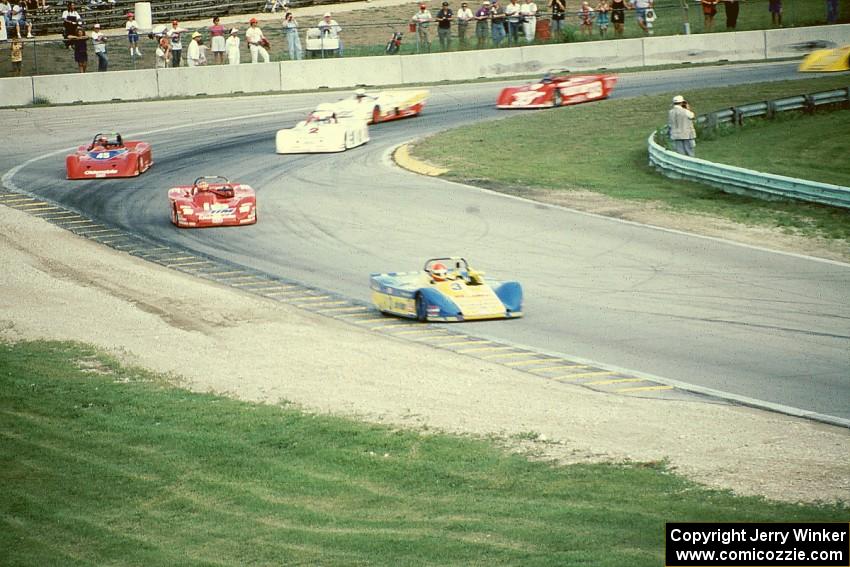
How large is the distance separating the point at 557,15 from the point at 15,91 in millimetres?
18956

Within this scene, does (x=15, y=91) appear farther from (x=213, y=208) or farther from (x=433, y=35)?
(x=213, y=208)

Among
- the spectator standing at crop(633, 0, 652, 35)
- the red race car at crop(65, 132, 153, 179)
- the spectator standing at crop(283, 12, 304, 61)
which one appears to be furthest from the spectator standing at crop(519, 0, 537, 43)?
the red race car at crop(65, 132, 153, 179)

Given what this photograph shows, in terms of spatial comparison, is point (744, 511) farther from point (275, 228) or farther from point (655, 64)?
point (655, 64)

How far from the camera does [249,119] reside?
133 feet

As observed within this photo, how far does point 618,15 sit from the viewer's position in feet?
160

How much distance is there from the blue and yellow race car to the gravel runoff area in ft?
Result: 2.87

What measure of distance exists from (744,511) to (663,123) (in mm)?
27049

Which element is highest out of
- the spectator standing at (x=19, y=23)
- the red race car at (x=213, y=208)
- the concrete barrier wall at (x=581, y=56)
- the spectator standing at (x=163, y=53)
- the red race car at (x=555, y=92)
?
the spectator standing at (x=19, y=23)

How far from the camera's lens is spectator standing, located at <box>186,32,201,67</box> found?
44.9m

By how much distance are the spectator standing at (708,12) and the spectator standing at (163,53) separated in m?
19.5

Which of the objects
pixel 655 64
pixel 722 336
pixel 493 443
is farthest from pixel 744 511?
pixel 655 64

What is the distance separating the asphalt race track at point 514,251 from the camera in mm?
17453

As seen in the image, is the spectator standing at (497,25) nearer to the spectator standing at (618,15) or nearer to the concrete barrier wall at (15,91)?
the spectator standing at (618,15)

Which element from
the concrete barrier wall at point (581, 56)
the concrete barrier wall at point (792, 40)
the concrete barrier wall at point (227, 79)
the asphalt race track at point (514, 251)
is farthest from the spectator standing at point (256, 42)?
the concrete barrier wall at point (792, 40)
